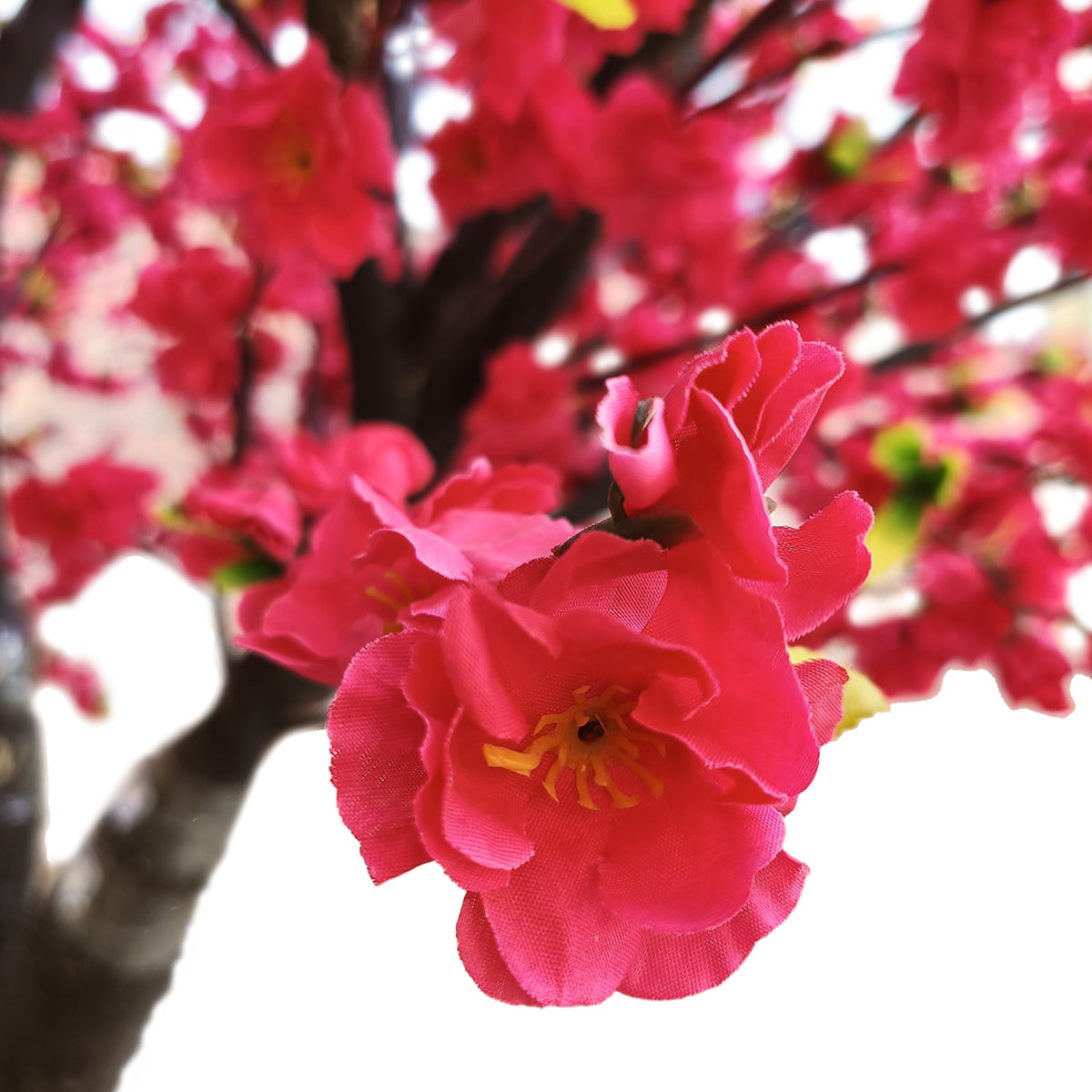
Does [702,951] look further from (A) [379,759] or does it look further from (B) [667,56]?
(B) [667,56]

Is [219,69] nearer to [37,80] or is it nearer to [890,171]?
[37,80]

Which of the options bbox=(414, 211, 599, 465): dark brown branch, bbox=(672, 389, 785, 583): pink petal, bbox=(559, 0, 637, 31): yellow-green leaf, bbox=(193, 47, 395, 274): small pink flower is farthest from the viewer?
bbox=(414, 211, 599, 465): dark brown branch

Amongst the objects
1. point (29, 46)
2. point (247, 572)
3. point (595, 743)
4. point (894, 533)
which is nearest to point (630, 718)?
point (595, 743)

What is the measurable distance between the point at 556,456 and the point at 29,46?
0.47 m

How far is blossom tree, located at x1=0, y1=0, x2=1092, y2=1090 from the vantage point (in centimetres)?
13

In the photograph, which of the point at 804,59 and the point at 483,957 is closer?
the point at 483,957

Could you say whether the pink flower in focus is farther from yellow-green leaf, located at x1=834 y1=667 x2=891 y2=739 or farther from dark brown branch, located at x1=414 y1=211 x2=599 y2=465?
dark brown branch, located at x1=414 y1=211 x2=599 y2=465

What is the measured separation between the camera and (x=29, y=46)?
1.88ft

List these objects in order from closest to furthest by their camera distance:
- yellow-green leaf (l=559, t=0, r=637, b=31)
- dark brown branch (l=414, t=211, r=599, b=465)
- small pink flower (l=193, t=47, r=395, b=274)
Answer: yellow-green leaf (l=559, t=0, r=637, b=31) < small pink flower (l=193, t=47, r=395, b=274) < dark brown branch (l=414, t=211, r=599, b=465)

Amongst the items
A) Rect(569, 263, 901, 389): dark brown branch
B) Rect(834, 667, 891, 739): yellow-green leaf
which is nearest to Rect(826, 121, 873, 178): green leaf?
Rect(569, 263, 901, 389): dark brown branch

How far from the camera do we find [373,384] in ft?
1.78

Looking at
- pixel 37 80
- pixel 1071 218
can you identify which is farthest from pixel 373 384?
pixel 1071 218

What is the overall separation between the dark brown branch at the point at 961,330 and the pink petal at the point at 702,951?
514 millimetres

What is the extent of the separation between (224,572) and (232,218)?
416mm
